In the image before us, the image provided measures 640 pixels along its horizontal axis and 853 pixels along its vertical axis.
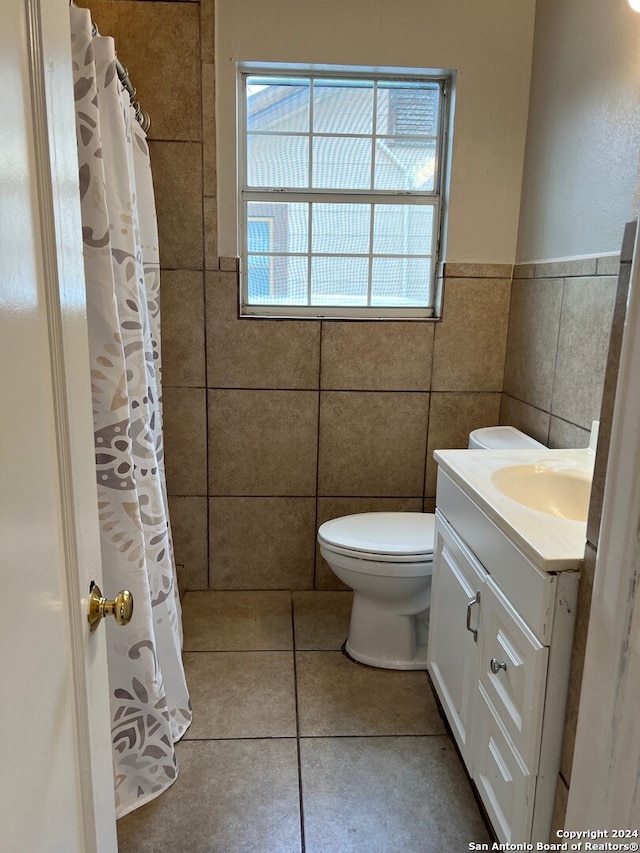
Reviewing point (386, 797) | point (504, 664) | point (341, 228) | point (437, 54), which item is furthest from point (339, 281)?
point (386, 797)

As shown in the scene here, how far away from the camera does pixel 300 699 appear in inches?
80.4

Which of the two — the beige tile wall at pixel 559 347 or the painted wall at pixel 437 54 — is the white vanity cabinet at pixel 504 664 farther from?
the painted wall at pixel 437 54

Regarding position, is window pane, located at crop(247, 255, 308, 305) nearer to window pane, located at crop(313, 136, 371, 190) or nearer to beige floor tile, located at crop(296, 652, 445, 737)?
window pane, located at crop(313, 136, 371, 190)

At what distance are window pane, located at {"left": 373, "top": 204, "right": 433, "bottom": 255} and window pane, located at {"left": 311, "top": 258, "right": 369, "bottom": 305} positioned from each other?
0.11 metres

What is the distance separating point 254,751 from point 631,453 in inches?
57.8

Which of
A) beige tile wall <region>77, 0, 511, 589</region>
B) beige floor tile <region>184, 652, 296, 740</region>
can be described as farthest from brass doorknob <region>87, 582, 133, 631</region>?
beige tile wall <region>77, 0, 511, 589</region>

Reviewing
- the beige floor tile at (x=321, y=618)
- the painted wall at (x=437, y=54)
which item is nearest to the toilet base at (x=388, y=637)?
the beige floor tile at (x=321, y=618)

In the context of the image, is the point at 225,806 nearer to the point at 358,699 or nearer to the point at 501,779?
Result: the point at 358,699

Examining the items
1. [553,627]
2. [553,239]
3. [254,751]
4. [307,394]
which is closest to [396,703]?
[254,751]

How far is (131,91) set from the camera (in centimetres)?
188

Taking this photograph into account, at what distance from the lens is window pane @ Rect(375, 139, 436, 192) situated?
2520mm

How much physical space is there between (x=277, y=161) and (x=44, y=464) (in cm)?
211

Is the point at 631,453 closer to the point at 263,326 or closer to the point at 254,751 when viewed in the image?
the point at 254,751

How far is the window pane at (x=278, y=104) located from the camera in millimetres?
2439
